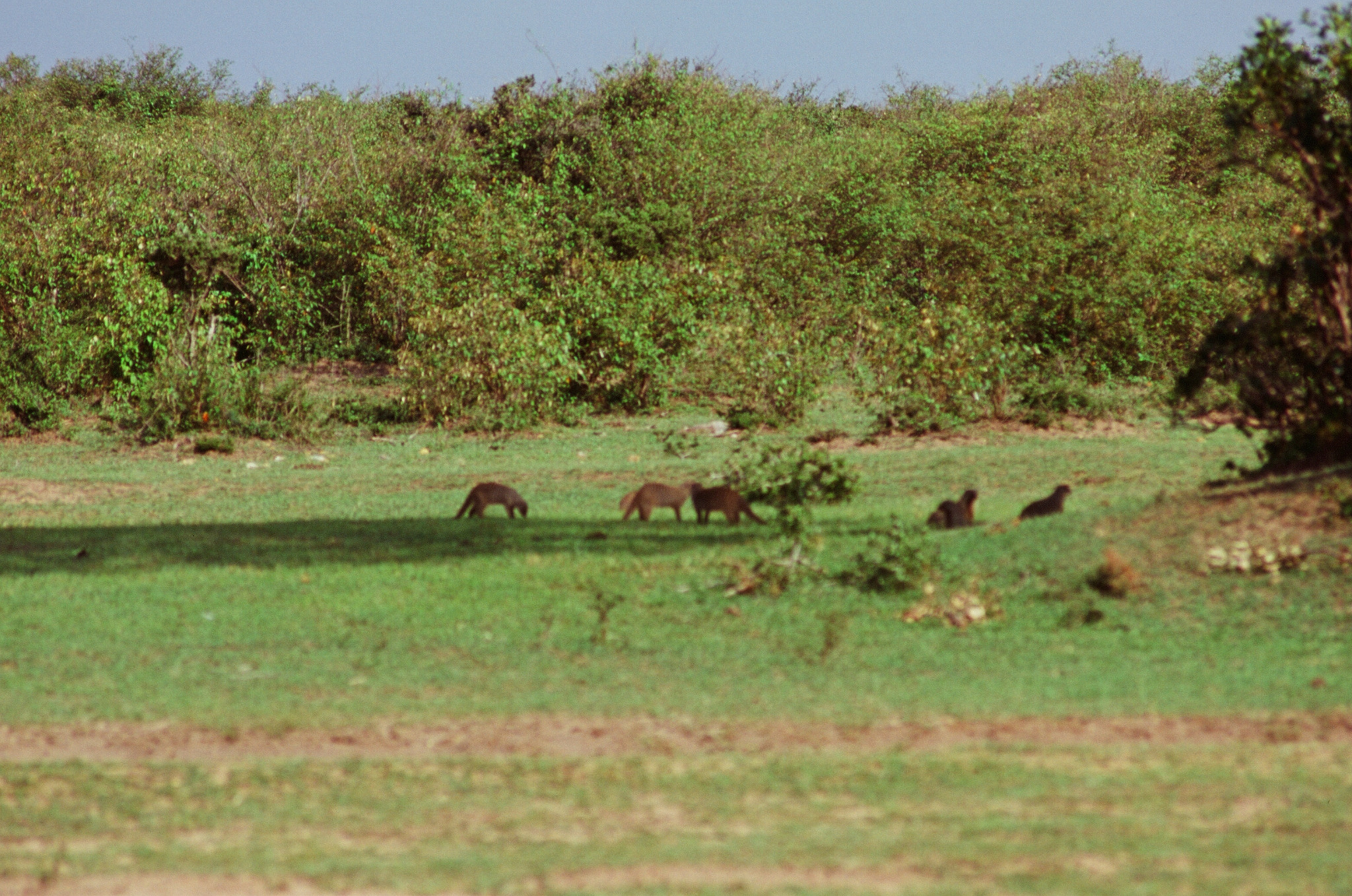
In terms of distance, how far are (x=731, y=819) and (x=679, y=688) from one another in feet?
6.88

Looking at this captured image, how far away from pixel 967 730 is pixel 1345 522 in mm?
3506

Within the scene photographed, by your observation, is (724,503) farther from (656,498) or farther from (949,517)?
(949,517)

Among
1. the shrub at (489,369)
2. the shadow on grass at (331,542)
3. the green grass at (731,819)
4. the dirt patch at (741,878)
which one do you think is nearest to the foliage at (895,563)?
the shadow on grass at (331,542)

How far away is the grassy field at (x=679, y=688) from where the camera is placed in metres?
4.86

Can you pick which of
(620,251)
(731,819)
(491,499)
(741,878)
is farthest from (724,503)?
(620,251)

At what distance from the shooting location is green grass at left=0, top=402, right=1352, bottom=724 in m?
7.12

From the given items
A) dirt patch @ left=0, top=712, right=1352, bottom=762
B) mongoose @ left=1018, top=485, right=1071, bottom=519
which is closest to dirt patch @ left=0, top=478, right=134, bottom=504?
dirt patch @ left=0, top=712, right=1352, bottom=762

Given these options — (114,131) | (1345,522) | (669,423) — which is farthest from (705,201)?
(1345,522)

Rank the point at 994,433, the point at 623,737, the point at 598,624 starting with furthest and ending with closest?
the point at 994,433, the point at 598,624, the point at 623,737

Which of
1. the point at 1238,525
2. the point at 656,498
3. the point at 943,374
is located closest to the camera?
the point at 1238,525

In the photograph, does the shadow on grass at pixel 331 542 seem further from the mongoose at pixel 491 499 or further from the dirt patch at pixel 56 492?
the dirt patch at pixel 56 492

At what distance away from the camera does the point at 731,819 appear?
17.3 ft

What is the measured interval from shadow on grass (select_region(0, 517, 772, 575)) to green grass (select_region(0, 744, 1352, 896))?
15.1 ft

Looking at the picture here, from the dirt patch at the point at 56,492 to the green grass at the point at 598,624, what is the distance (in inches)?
55.3
